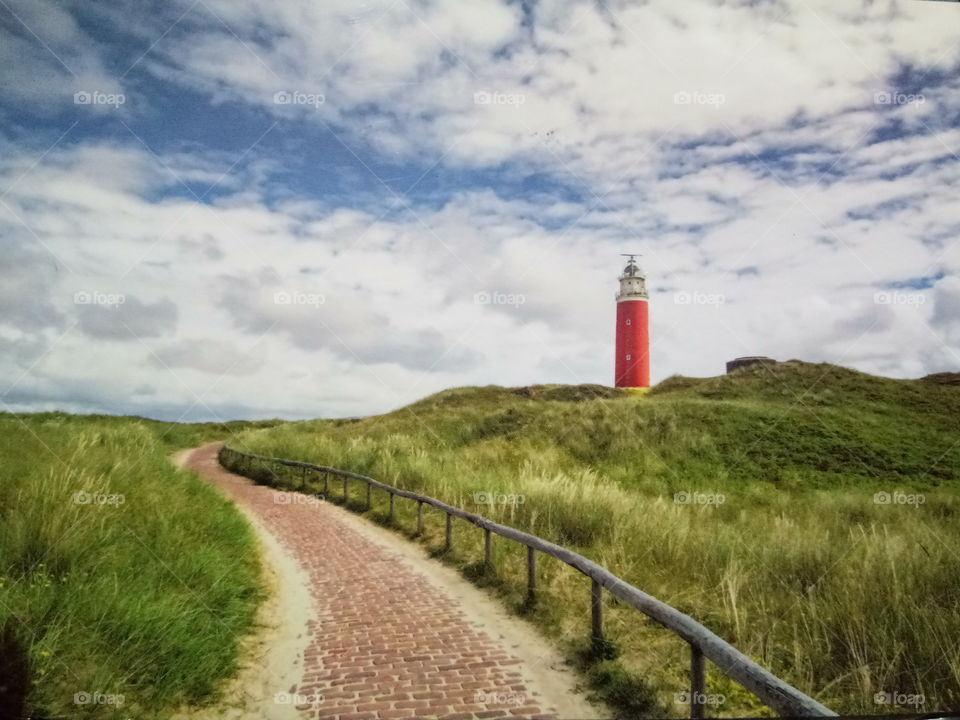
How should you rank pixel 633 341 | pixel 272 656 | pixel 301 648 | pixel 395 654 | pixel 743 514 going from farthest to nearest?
pixel 633 341 → pixel 743 514 → pixel 301 648 → pixel 272 656 → pixel 395 654

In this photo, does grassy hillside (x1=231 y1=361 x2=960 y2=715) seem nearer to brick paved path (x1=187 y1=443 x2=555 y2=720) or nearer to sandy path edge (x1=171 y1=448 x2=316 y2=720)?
brick paved path (x1=187 y1=443 x2=555 y2=720)

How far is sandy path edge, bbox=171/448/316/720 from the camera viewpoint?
4.19 meters

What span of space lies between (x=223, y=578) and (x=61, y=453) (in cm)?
309

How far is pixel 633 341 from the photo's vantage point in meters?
37.3

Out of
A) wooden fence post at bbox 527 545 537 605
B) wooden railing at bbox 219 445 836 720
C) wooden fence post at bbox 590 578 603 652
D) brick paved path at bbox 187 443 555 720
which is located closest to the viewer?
wooden railing at bbox 219 445 836 720

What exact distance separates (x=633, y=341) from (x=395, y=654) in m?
34.2

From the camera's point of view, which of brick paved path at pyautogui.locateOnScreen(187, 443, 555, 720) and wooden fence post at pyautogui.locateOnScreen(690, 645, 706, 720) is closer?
wooden fence post at pyautogui.locateOnScreen(690, 645, 706, 720)

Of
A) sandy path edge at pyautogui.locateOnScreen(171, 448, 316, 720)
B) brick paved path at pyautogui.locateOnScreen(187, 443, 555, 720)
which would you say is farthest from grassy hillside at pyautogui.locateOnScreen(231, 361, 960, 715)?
sandy path edge at pyautogui.locateOnScreen(171, 448, 316, 720)

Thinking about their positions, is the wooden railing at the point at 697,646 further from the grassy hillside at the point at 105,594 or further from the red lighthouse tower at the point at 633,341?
the red lighthouse tower at the point at 633,341

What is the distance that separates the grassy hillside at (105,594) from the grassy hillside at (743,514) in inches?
126

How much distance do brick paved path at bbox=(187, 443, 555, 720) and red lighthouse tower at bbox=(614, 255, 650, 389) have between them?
30820 mm

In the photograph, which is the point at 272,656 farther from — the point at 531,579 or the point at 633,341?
the point at 633,341

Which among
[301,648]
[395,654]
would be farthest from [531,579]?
[301,648]

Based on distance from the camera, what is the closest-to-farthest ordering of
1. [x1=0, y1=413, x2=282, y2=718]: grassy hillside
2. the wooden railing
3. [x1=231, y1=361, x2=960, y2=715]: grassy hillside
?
the wooden railing, [x1=0, y1=413, x2=282, y2=718]: grassy hillside, [x1=231, y1=361, x2=960, y2=715]: grassy hillside
